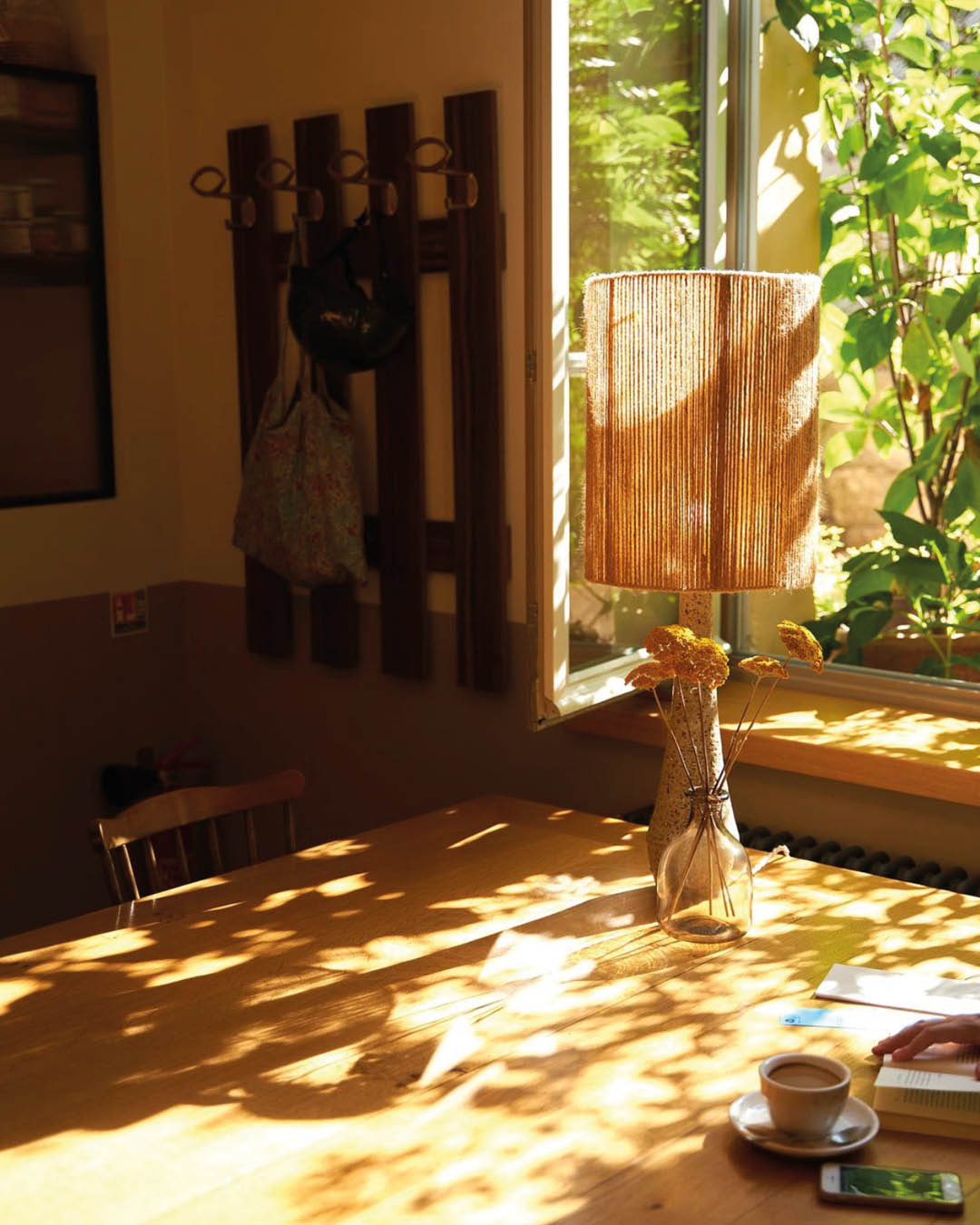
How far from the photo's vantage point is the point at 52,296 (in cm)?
370

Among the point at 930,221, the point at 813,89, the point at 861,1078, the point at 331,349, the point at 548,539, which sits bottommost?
the point at 861,1078

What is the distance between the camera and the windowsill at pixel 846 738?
9.23ft

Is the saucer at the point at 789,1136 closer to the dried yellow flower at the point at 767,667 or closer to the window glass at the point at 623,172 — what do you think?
the dried yellow flower at the point at 767,667

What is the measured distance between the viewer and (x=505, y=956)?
215 centimetres

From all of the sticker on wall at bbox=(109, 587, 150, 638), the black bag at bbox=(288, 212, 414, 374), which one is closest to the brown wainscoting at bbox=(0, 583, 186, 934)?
the sticker on wall at bbox=(109, 587, 150, 638)

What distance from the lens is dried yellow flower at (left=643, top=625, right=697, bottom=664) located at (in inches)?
85.4

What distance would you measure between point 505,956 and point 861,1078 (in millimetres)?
556

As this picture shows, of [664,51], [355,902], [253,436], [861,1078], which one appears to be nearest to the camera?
[861,1078]

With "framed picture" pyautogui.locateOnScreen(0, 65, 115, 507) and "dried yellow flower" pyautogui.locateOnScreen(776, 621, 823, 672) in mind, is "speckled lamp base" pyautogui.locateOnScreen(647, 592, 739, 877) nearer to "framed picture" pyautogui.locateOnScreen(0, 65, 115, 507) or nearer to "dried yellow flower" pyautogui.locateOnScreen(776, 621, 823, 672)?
"dried yellow flower" pyautogui.locateOnScreen(776, 621, 823, 672)

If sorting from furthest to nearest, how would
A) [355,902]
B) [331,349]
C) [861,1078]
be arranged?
[331,349] < [355,902] < [861,1078]

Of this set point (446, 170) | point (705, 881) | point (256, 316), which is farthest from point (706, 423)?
point (256, 316)

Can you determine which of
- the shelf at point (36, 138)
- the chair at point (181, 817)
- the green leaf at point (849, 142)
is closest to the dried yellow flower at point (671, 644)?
the chair at point (181, 817)

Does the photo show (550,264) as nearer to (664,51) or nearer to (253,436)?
(664,51)

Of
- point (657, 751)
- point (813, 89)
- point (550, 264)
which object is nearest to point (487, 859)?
point (657, 751)
